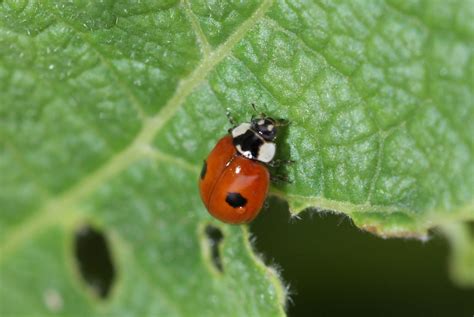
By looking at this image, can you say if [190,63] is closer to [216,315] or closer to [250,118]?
[250,118]

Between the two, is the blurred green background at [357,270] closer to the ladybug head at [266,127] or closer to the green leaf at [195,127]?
the green leaf at [195,127]

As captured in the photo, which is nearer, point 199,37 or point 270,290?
point 199,37

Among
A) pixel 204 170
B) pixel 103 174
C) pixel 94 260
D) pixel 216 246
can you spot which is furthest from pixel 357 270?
pixel 103 174

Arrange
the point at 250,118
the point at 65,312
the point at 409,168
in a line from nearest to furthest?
the point at 409,168
the point at 250,118
the point at 65,312

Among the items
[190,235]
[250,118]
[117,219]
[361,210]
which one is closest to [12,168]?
[117,219]

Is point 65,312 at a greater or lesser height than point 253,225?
lesser

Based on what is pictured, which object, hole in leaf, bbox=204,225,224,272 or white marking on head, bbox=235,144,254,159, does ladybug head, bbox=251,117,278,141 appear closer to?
white marking on head, bbox=235,144,254,159

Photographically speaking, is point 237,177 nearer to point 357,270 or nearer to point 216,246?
point 216,246
